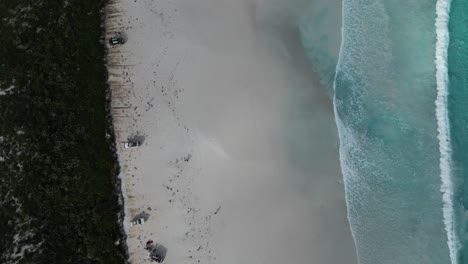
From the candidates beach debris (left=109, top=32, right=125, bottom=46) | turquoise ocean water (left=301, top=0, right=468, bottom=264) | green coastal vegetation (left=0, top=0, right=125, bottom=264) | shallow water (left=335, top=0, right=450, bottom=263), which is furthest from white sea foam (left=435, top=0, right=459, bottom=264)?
beach debris (left=109, top=32, right=125, bottom=46)

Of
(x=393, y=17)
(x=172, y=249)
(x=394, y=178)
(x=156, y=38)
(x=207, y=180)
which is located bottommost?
(x=172, y=249)

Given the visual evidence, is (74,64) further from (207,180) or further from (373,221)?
(373,221)

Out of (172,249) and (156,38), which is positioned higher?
(156,38)

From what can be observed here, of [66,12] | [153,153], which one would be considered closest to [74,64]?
[66,12]

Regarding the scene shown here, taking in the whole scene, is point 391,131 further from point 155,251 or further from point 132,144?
point 155,251

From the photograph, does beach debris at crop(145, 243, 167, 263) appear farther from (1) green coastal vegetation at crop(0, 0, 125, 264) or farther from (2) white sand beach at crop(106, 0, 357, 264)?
(1) green coastal vegetation at crop(0, 0, 125, 264)

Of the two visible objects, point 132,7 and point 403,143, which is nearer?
point 403,143
